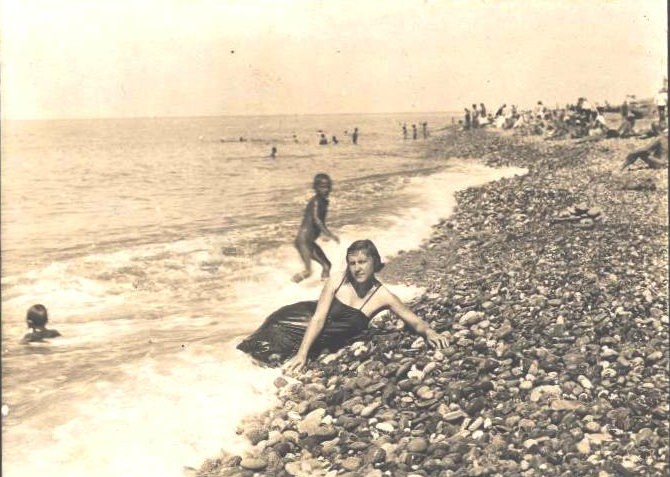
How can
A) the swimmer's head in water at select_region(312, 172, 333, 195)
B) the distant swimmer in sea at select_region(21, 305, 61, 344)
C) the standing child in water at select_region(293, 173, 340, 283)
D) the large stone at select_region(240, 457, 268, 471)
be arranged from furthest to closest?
the standing child in water at select_region(293, 173, 340, 283)
the swimmer's head in water at select_region(312, 172, 333, 195)
the distant swimmer in sea at select_region(21, 305, 61, 344)
the large stone at select_region(240, 457, 268, 471)

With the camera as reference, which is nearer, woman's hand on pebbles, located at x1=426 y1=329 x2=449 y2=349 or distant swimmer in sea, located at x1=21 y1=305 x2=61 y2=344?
woman's hand on pebbles, located at x1=426 y1=329 x2=449 y2=349

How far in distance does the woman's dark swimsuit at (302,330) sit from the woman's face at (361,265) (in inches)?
8.1

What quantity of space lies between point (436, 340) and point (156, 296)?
6397 mm

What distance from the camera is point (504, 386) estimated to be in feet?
16.5

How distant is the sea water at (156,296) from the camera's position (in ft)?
17.3

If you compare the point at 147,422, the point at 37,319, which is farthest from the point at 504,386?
the point at 37,319

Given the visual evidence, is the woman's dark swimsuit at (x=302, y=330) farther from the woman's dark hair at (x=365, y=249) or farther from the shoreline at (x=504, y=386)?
the woman's dark hair at (x=365, y=249)

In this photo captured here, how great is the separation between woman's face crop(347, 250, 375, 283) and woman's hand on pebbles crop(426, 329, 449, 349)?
0.83 meters

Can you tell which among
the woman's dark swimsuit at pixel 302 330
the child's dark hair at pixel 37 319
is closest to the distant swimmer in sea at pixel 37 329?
the child's dark hair at pixel 37 319

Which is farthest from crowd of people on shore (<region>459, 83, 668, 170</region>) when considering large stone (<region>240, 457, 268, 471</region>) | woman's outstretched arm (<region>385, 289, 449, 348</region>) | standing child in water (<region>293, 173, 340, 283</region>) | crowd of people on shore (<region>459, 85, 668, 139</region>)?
large stone (<region>240, 457, 268, 471</region>)

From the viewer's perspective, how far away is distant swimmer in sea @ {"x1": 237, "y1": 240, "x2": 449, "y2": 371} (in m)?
6.18

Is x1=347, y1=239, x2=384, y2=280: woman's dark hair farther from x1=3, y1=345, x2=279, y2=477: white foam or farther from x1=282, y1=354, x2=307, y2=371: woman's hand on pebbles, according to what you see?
x1=3, y1=345, x2=279, y2=477: white foam

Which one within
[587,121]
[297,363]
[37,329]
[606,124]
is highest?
[587,121]

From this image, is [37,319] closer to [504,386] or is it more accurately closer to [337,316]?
[337,316]
